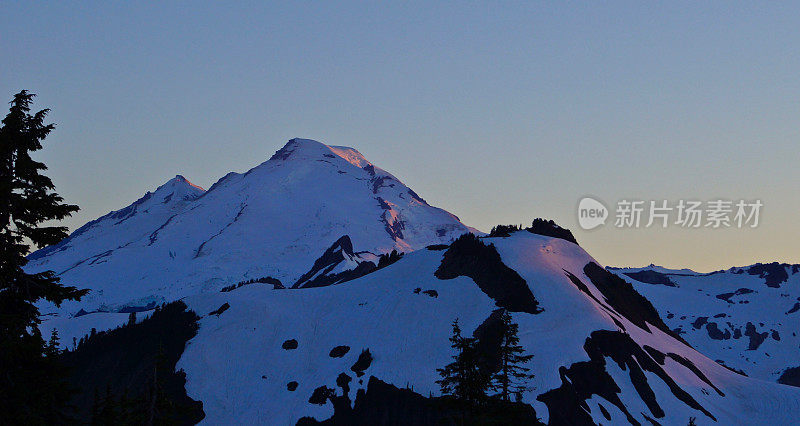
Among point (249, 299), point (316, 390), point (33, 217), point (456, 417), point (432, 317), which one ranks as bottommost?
point (456, 417)

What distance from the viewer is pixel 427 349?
16050 centimetres

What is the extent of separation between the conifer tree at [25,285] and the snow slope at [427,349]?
386 feet

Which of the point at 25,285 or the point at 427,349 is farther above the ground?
the point at 427,349

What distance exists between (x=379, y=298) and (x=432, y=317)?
18.7m

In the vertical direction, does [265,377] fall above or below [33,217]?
above

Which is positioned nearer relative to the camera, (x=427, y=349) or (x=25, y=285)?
(x=25, y=285)

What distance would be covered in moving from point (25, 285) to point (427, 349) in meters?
139

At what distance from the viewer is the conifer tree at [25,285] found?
23.7 meters

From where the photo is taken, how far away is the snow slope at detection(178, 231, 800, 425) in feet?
489

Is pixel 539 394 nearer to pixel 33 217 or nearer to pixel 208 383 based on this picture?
pixel 208 383

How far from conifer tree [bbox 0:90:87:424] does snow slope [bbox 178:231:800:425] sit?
11775cm

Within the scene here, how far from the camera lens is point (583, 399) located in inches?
5536

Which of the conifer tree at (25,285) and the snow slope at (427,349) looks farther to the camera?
the snow slope at (427,349)

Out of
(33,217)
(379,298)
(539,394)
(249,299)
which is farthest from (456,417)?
(249,299)
